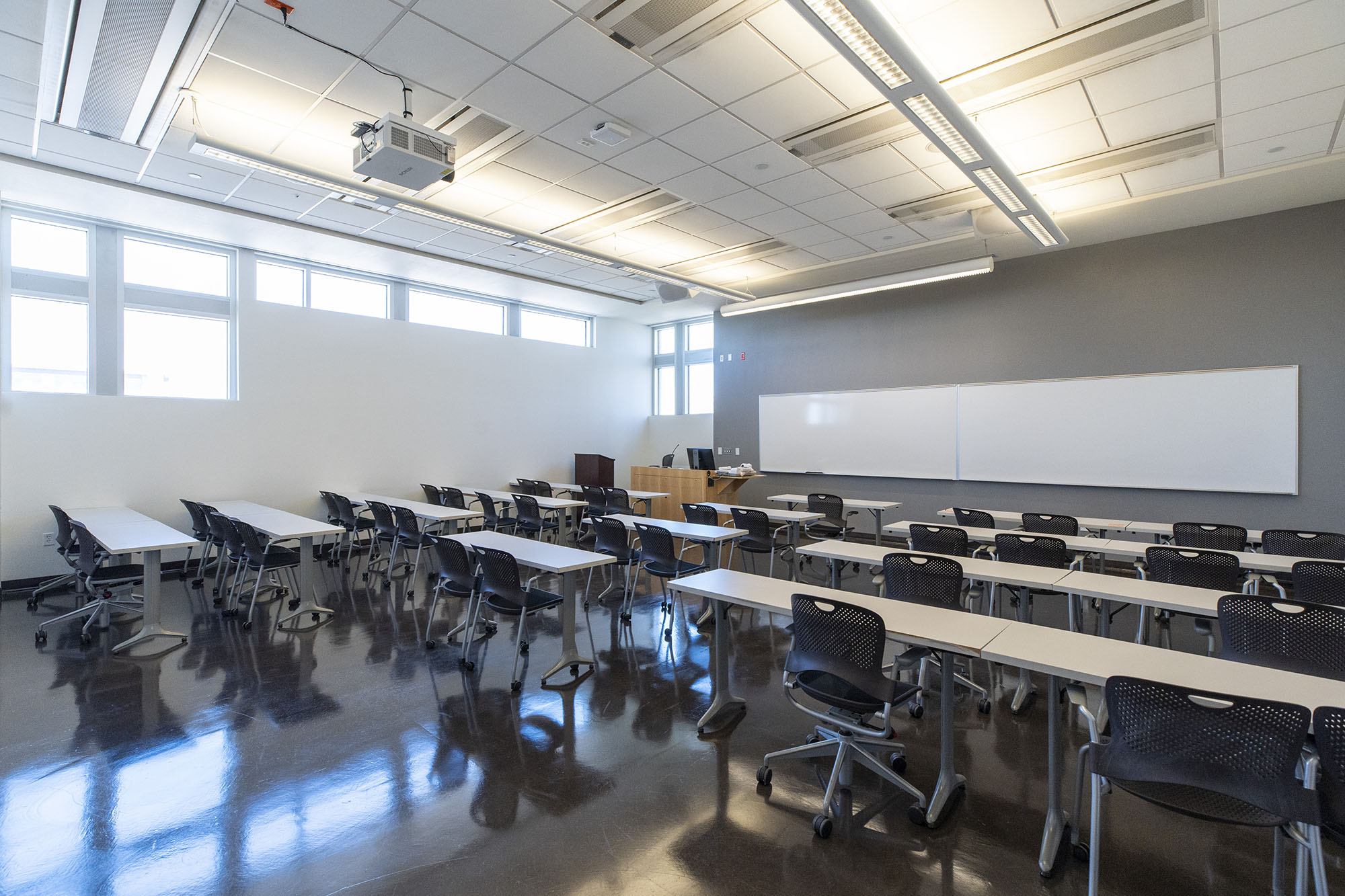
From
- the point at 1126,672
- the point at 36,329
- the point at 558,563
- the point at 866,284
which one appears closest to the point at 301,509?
the point at 36,329

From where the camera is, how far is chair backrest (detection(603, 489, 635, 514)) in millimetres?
7199

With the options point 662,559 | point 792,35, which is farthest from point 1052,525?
point 792,35

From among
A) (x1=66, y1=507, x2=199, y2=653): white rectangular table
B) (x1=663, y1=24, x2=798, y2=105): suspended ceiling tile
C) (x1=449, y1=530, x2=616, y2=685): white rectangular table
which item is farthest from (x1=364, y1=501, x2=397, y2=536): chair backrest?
(x1=663, y1=24, x2=798, y2=105): suspended ceiling tile

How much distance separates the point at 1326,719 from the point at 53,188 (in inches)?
354

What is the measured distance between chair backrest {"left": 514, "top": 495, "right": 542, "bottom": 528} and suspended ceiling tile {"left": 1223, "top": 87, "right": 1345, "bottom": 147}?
689cm

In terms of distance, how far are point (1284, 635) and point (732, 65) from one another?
3.91m

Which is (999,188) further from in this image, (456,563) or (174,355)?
(174,355)

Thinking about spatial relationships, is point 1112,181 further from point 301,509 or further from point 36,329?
point 36,329

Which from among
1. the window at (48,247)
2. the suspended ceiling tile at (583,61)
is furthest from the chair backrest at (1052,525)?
the window at (48,247)

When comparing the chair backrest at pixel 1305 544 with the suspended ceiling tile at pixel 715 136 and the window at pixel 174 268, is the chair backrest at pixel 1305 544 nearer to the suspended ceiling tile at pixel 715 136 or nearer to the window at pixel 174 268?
the suspended ceiling tile at pixel 715 136

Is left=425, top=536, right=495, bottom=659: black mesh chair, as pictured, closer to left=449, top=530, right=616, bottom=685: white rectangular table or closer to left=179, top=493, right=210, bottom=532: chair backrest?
left=449, top=530, right=616, bottom=685: white rectangular table

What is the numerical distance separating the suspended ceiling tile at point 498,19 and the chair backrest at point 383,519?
462 centimetres

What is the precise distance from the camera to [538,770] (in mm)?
2789

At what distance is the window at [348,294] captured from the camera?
8.23 m
